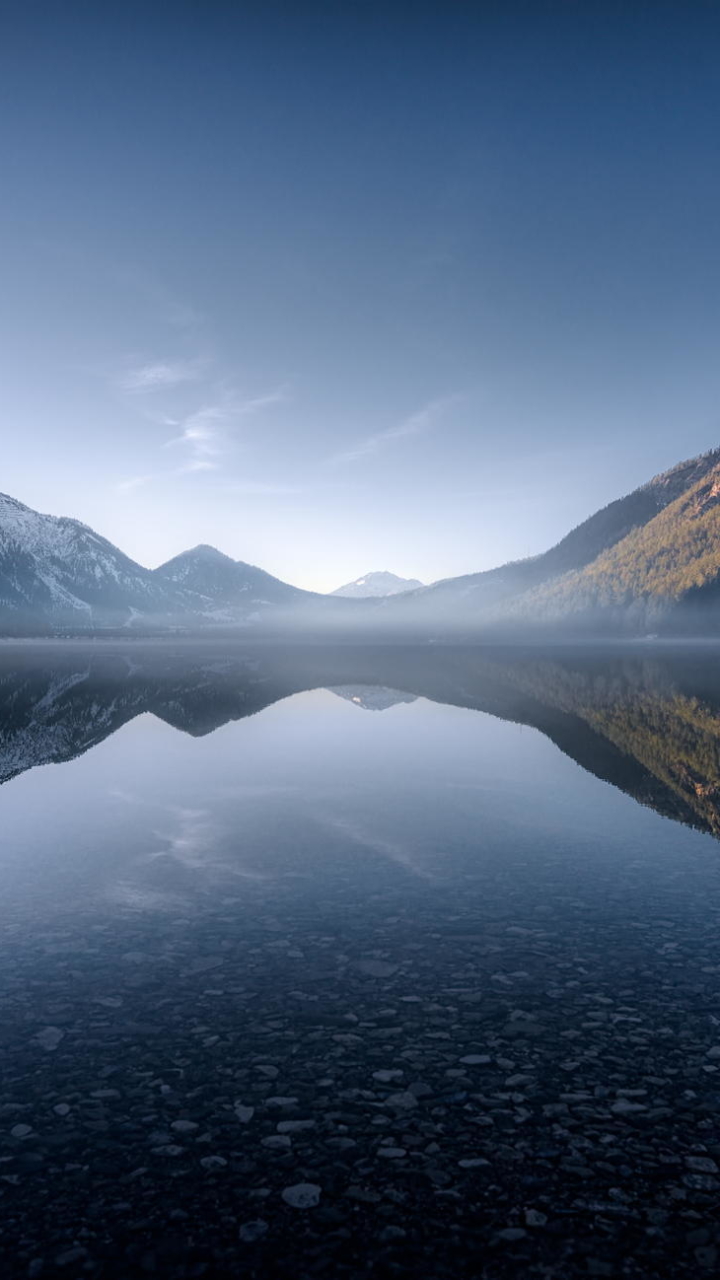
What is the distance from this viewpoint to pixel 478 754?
38.3 metres

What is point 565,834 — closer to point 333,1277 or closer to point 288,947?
point 288,947

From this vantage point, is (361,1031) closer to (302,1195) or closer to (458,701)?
(302,1195)

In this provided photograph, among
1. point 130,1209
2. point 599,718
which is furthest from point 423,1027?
point 599,718

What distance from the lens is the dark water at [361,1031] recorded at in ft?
25.1

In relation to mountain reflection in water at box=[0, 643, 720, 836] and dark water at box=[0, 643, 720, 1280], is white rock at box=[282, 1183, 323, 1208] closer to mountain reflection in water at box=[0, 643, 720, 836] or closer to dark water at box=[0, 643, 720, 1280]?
dark water at box=[0, 643, 720, 1280]

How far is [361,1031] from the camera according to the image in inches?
455

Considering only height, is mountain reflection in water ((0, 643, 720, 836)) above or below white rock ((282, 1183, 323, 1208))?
above

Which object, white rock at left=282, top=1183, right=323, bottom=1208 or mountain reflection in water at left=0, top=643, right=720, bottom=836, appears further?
mountain reflection in water at left=0, top=643, right=720, bottom=836

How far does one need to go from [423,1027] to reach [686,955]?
20.7 ft

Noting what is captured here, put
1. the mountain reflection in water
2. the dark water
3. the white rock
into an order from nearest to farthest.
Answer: the dark water, the white rock, the mountain reflection in water

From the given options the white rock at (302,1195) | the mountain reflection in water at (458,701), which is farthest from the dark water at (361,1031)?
the mountain reflection in water at (458,701)

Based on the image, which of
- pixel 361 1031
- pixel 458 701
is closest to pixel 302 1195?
pixel 361 1031

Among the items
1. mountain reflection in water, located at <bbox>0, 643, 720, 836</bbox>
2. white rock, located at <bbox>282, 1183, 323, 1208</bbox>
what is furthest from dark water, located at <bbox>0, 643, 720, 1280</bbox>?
mountain reflection in water, located at <bbox>0, 643, 720, 836</bbox>

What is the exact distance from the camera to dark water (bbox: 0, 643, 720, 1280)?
7.65 m
